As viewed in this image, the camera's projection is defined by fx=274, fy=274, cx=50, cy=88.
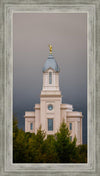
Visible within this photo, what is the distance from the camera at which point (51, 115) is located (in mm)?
5430

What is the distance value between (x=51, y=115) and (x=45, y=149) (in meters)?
1.89

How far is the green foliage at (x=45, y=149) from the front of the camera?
2648 millimetres

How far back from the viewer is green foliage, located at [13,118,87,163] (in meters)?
2.65

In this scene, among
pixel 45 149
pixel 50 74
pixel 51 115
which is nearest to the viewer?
pixel 45 149

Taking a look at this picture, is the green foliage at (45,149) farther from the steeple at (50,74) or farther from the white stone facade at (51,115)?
the steeple at (50,74)

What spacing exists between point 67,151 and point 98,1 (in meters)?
1.98

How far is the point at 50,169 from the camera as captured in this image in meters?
2.19

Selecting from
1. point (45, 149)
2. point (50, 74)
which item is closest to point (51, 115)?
point (50, 74)

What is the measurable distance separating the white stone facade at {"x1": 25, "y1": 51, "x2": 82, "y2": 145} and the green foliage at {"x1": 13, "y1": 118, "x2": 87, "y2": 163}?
16 cm

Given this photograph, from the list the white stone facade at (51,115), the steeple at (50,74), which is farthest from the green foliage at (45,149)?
the steeple at (50,74)

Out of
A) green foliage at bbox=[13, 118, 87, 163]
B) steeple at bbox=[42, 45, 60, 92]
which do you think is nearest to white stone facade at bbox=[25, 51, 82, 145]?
steeple at bbox=[42, 45, 60, 92]

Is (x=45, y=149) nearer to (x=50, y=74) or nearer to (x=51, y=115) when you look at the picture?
(x=51, y=115)

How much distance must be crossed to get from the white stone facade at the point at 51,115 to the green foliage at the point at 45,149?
0.53 feet

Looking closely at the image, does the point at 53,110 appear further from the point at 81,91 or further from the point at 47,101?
the point at 81,91
